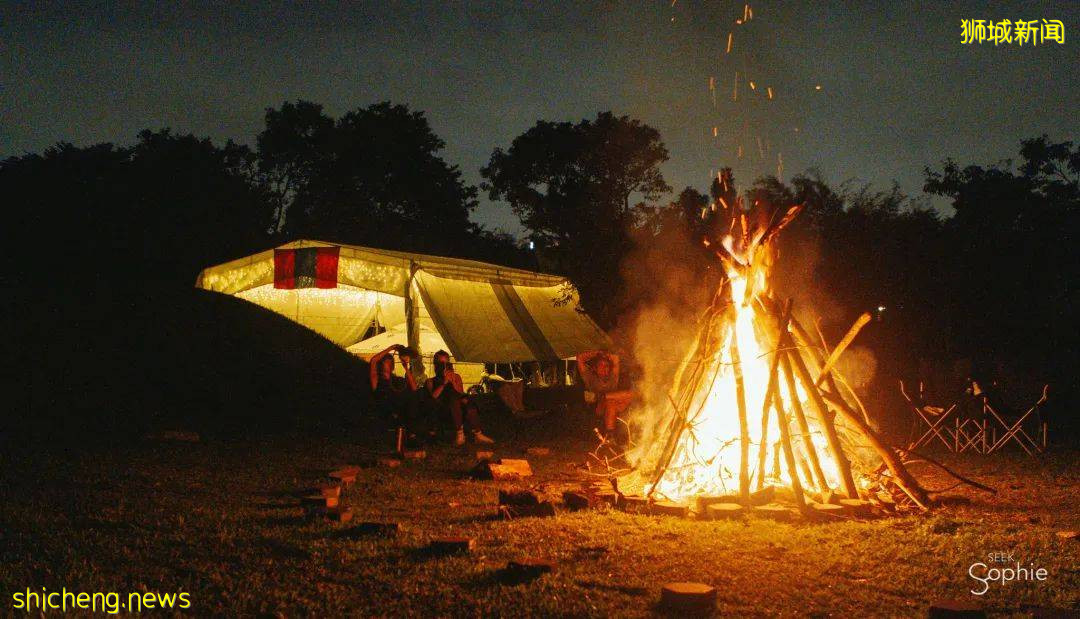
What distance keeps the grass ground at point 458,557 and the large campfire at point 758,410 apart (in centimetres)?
71

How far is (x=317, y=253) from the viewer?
55.6ft

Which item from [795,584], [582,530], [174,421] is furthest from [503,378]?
[795,584]

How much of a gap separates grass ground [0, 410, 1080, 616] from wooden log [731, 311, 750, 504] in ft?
1.88

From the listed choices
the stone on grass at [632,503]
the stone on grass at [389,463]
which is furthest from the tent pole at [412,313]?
the stone on grass at [632,503]

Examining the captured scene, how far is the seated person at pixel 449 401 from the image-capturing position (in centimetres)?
1183

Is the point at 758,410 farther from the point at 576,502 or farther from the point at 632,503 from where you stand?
the point at 576,502

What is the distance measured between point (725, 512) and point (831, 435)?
49.6 inches

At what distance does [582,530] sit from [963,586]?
2624 millimetres

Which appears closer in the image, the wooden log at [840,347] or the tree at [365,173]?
the wooden log at [840,347]

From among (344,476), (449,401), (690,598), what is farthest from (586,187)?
(690,598)

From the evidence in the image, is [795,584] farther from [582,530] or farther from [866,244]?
[866,244]

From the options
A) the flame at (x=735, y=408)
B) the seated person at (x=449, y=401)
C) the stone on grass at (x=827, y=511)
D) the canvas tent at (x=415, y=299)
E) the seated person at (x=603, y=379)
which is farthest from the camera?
the canvas tent at (x=415, y=299)

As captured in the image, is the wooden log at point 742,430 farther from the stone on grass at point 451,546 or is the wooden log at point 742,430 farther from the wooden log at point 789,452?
the stone on grass at point 451,546

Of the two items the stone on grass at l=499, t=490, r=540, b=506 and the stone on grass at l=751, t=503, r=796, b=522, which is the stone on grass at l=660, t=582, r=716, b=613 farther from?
the stone on grass at l=499, t=490, r=540, b=506
